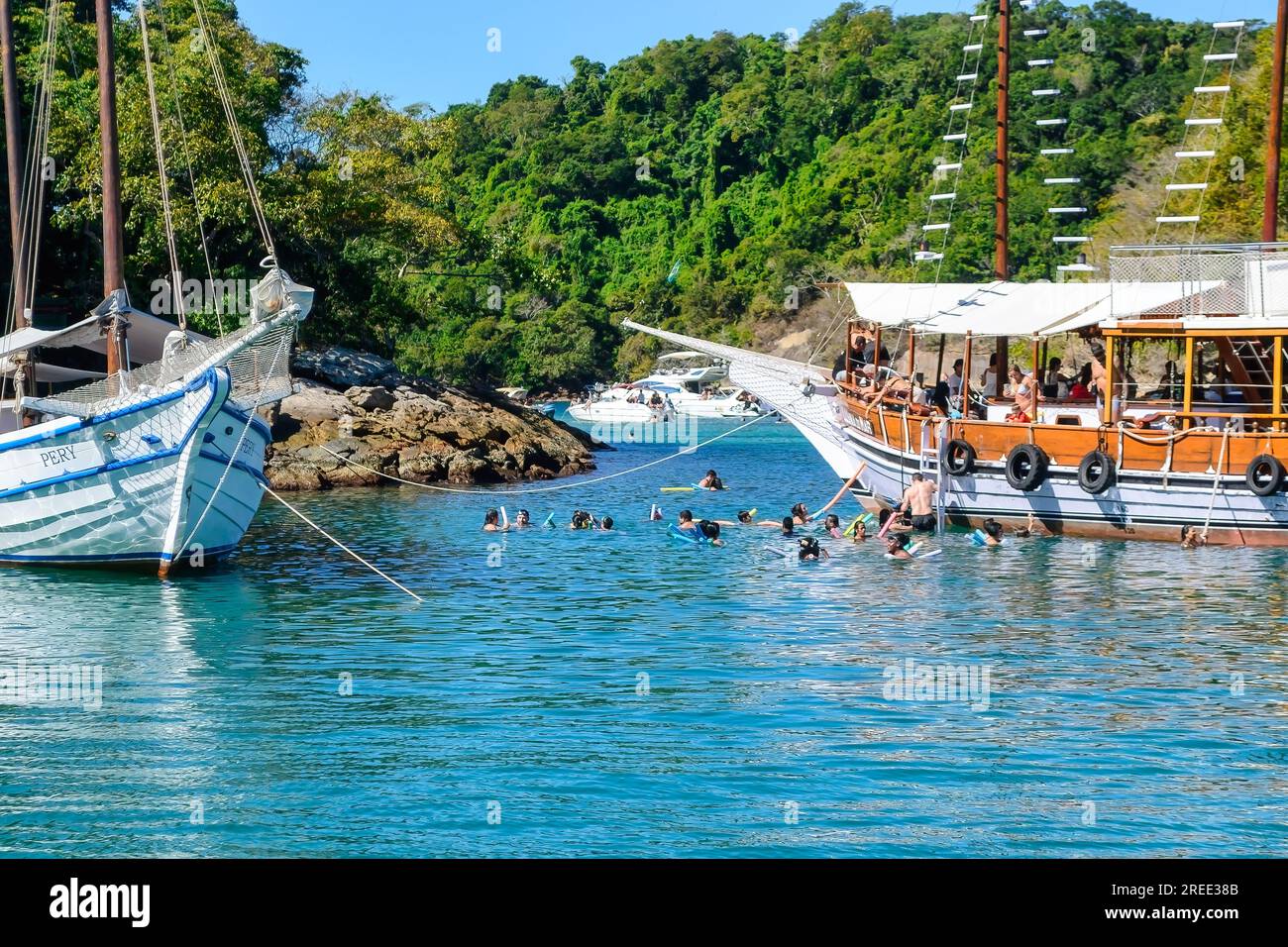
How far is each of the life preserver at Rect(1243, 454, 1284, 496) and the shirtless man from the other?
20.4ft

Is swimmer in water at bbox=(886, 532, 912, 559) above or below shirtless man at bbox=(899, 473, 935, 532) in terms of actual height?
below

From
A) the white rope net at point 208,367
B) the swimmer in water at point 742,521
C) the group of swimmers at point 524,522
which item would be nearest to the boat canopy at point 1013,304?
the swimmer in water at point 742,521

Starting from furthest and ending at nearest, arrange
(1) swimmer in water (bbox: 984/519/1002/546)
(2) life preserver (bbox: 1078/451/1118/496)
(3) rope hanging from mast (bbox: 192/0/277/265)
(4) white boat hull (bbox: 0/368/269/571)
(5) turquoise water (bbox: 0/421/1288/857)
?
(2) life preserver (bbox: 1078/451/1118/496) → (1) swimmer in water (bbox: 984/519/1002/546) → (3) rope hanging from mast (bbox: 192/0/277/265) → (4) white boat hull (bbox: 0/368/269/571) → (5) turquoise water (bbox: 0/421/1288/857)

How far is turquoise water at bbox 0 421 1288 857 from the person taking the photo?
11797 mm

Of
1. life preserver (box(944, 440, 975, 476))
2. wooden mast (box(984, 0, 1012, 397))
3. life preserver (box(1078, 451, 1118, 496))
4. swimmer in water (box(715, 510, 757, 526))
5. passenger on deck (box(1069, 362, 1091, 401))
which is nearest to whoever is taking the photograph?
life preserver (box(1078, 451, 1118, 496))

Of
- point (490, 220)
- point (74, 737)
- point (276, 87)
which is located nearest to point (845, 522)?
point (74, 737)

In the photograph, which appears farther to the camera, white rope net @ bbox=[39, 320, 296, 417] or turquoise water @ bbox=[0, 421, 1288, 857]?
white rope net @ bbox=[39, 320, 296, 417]

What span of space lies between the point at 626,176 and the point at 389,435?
73163mm

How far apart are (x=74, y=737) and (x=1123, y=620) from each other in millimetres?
14345

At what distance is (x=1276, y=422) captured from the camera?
94.1 feet

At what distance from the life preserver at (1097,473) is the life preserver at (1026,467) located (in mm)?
797

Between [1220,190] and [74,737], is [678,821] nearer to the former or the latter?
[74,737]

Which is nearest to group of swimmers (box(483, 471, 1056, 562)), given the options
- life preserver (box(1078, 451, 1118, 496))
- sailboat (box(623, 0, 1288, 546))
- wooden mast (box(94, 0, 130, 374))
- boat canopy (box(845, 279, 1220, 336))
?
sailboat (box(623, 0, 1288, 546))

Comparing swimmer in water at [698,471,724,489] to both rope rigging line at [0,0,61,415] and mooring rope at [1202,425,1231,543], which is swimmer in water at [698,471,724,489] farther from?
rope rigging line at [0,0,61,415]
